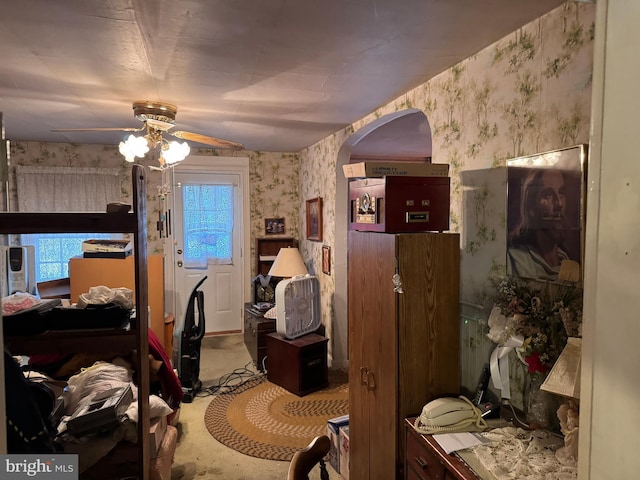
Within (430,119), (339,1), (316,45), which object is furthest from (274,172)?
(339,1)

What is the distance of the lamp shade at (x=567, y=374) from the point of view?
1.27 metres

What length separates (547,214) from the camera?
162 cm

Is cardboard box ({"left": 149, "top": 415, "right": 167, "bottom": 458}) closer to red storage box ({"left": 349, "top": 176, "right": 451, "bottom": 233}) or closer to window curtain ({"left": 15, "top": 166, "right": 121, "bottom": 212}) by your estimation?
red storage box ({"left": 349, "top": 176, "right": 451, "bottom": 233})

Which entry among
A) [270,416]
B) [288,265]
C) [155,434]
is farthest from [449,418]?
[288,265]

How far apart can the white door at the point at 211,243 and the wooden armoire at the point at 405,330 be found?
357cm

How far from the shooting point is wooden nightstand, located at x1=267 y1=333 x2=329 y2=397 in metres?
3.63

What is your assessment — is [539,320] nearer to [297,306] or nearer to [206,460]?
[206,460]

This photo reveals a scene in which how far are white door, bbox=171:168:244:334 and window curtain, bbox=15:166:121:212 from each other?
0.73 meters

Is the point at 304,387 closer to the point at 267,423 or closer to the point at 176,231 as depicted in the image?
the point at 267,423

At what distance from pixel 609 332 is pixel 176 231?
501 centimetres

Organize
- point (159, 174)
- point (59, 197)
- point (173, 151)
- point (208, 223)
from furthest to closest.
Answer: point (208, 223) → point (159, 174) → point (59, 197) → point (173, 151)

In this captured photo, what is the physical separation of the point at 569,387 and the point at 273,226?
4.45m

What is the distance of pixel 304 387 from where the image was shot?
364 cm

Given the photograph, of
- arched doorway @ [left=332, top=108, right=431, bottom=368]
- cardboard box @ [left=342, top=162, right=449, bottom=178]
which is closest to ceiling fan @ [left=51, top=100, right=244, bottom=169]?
arched doorway @ [left=332, top=108, right=431, bottom=368]
